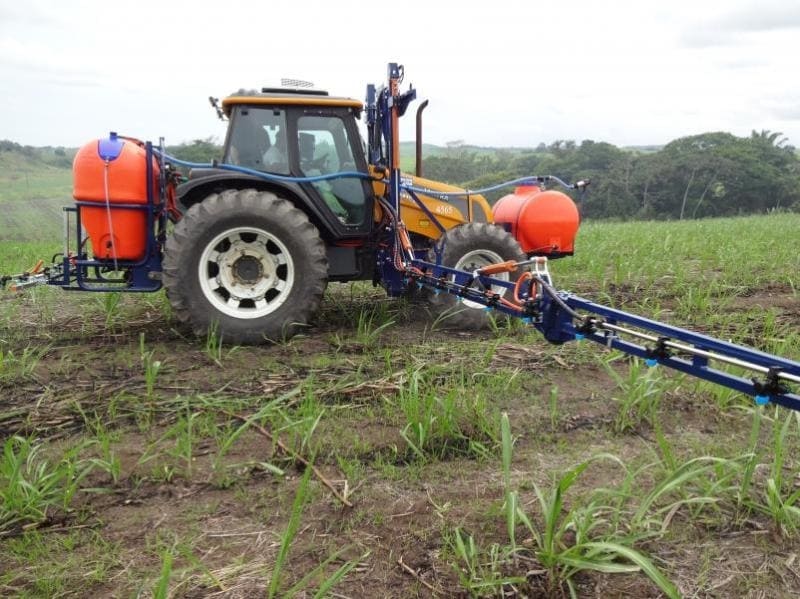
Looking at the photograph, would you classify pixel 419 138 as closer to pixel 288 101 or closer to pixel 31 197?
pixel 288 101

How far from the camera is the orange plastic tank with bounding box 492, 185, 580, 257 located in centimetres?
520

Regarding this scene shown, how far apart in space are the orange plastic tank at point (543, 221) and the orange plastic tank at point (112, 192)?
286 centimetres

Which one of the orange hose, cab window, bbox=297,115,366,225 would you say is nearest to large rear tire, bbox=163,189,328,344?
cab window, bbox=297,115,366,225

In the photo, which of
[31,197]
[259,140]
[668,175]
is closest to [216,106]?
[259,140]

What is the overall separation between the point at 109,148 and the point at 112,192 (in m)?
0.27

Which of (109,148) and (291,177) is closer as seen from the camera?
(109,148)

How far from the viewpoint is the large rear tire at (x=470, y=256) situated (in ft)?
15.1

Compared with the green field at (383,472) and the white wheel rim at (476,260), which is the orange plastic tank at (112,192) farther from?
the white wheel rim at (476,260)

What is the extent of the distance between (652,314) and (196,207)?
3375 mm

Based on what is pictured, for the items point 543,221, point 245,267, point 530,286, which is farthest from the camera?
point 543,221

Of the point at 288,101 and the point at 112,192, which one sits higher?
the point at 288,101

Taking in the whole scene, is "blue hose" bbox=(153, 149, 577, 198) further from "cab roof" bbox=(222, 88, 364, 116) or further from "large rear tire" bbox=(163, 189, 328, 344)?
"cab roof" bbox=(222, 88, 364, 116)

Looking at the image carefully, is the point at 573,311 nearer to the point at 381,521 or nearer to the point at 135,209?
the point at 381,521

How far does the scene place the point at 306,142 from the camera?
4.48 m
